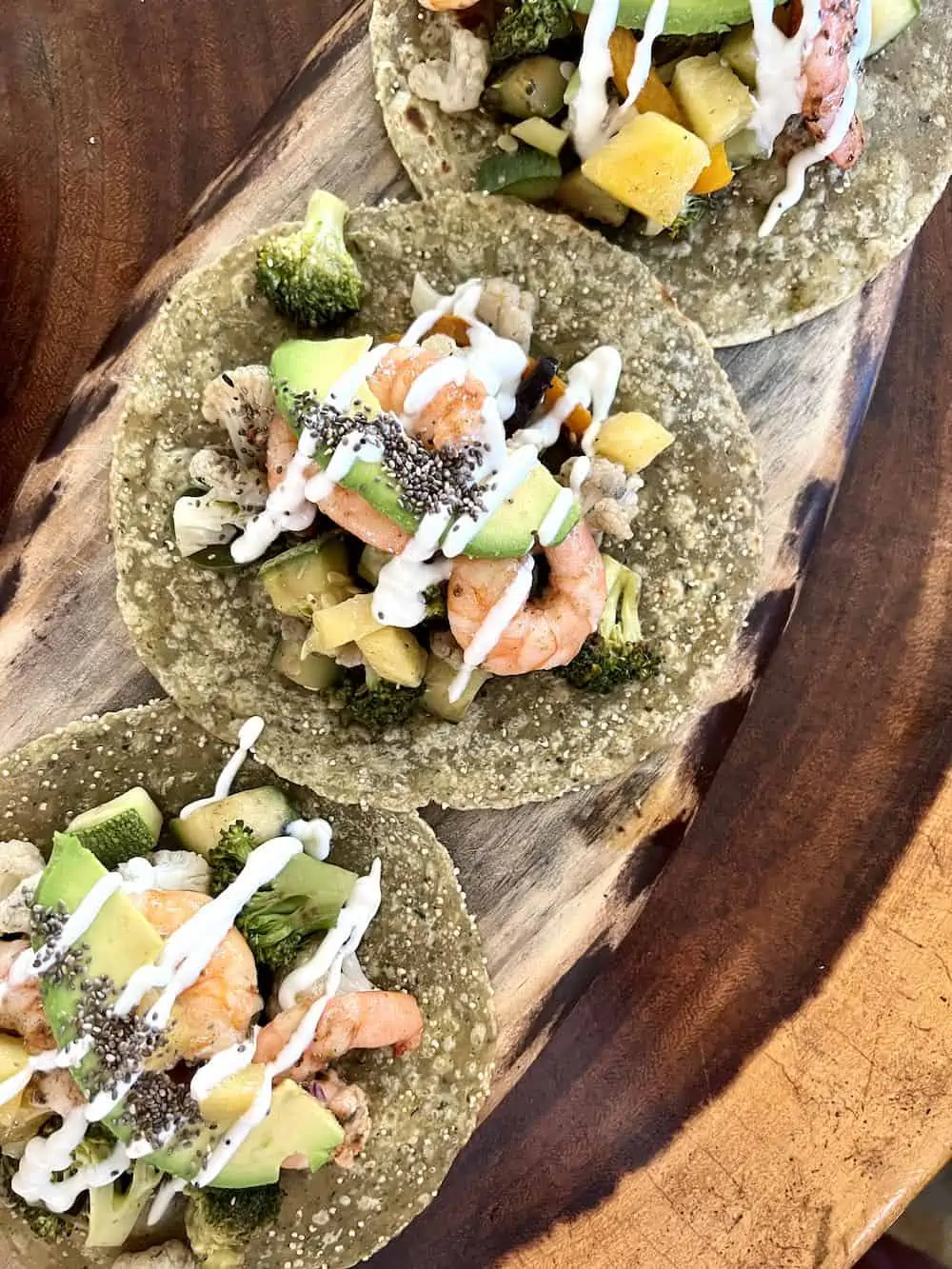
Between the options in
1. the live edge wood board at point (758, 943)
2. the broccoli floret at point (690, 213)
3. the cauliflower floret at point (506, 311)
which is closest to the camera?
the cauliflower floret at point (506, 311)

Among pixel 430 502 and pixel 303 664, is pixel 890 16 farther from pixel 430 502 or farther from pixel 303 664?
pixel 303 664

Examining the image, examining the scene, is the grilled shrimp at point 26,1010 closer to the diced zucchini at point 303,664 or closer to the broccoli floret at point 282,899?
the broccoli floret at point 282,899

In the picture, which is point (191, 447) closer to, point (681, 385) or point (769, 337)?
point (681, 385)

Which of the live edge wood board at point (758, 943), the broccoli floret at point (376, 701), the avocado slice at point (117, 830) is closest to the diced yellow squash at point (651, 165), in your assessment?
the live edge wood board at point (758, 943)

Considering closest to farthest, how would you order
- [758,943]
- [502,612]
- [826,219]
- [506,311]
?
[502,612], [506,311], [826,219], [758,943]

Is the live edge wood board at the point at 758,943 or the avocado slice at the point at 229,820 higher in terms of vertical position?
the avocado slice at the point at 229,820

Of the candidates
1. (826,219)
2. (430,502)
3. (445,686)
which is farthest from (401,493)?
(826,219)

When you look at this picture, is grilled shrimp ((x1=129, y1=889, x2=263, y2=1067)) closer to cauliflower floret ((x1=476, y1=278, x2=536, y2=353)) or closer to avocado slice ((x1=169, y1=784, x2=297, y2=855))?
avocado slice ((x1=169, y1=784, x2=297, y2=855))
